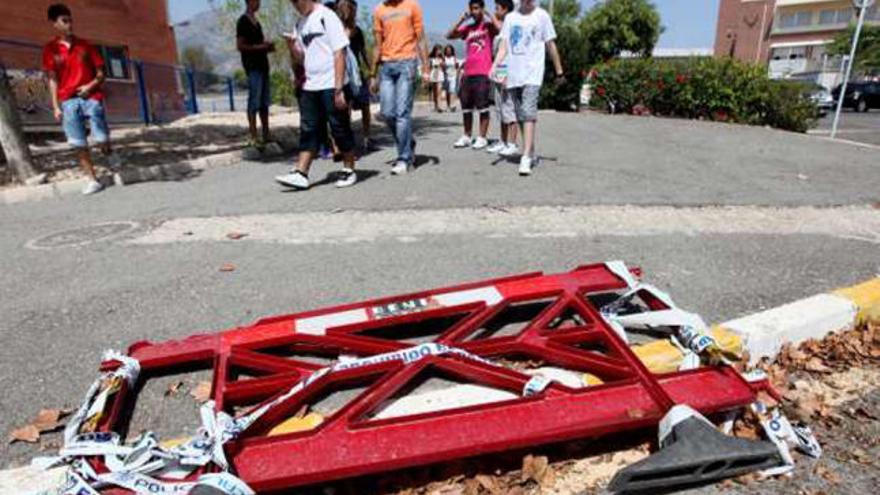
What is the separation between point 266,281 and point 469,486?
2.22 metres

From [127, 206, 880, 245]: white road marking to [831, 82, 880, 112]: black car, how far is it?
3185 centimetres

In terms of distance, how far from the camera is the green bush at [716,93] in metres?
12.5

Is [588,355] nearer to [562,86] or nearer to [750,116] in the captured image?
[750,116]

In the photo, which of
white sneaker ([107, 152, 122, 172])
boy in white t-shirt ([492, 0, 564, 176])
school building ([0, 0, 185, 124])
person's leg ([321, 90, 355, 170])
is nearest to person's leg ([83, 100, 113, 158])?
white sneaker ([107, 152, 122, 172])

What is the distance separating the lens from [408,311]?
290 cm

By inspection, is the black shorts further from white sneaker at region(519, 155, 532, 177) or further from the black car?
the black car

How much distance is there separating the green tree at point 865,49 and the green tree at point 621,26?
70.9 ft

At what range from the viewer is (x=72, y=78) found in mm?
6824

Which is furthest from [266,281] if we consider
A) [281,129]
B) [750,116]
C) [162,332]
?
[750,116]

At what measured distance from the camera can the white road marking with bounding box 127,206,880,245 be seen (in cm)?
459

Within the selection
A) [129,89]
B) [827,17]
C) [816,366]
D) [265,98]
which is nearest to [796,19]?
[827,17]

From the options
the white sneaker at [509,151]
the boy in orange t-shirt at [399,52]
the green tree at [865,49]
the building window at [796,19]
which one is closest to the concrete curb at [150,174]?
the boy in orange t-shirt at [399,52]

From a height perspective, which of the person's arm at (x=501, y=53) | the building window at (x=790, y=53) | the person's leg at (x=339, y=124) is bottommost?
the person's leg at (x=339, y=124)

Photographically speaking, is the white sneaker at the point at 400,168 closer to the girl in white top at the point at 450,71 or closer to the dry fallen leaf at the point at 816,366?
the dry fallen leaf at the point at 816,366
